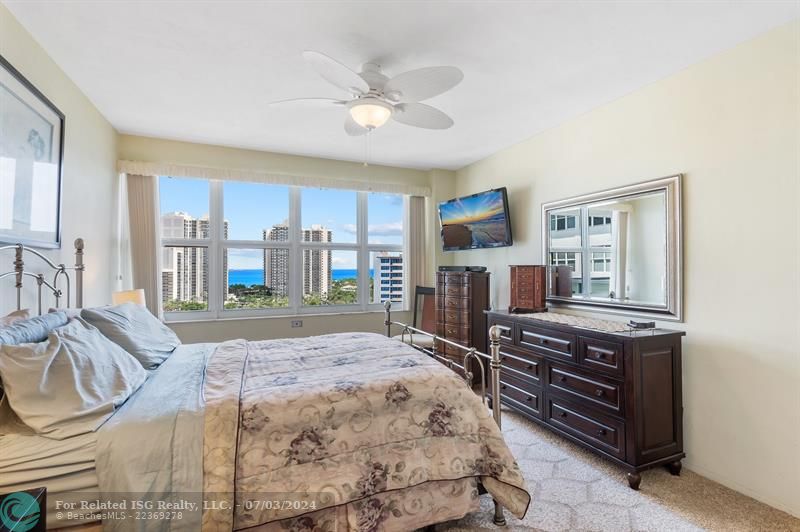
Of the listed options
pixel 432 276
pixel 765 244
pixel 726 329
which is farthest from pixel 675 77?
pixel 432 276

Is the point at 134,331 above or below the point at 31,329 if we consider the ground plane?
below

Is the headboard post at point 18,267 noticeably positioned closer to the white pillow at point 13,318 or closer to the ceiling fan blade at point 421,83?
the white pillow at point 13,318

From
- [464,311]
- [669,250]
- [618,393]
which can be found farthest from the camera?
[464,311]

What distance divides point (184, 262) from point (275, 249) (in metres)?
0.97

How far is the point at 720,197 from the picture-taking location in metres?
2.32

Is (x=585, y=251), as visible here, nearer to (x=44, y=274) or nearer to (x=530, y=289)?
(x=530, y=289)

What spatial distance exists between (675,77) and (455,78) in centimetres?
170

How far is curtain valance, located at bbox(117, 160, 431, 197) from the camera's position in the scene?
12.3 ft

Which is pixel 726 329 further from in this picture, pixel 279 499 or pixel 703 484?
pixel 279 499

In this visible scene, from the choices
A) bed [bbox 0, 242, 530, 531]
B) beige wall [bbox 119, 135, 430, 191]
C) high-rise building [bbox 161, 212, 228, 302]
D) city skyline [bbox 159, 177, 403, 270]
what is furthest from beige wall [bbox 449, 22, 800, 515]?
high-rise building [bbox 161, 212, 228, 302]

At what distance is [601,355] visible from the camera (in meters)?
2.45

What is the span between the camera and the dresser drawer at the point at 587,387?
93.0 inches

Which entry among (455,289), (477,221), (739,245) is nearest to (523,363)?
(455,289)

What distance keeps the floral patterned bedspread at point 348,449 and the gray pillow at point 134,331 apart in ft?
1.37
